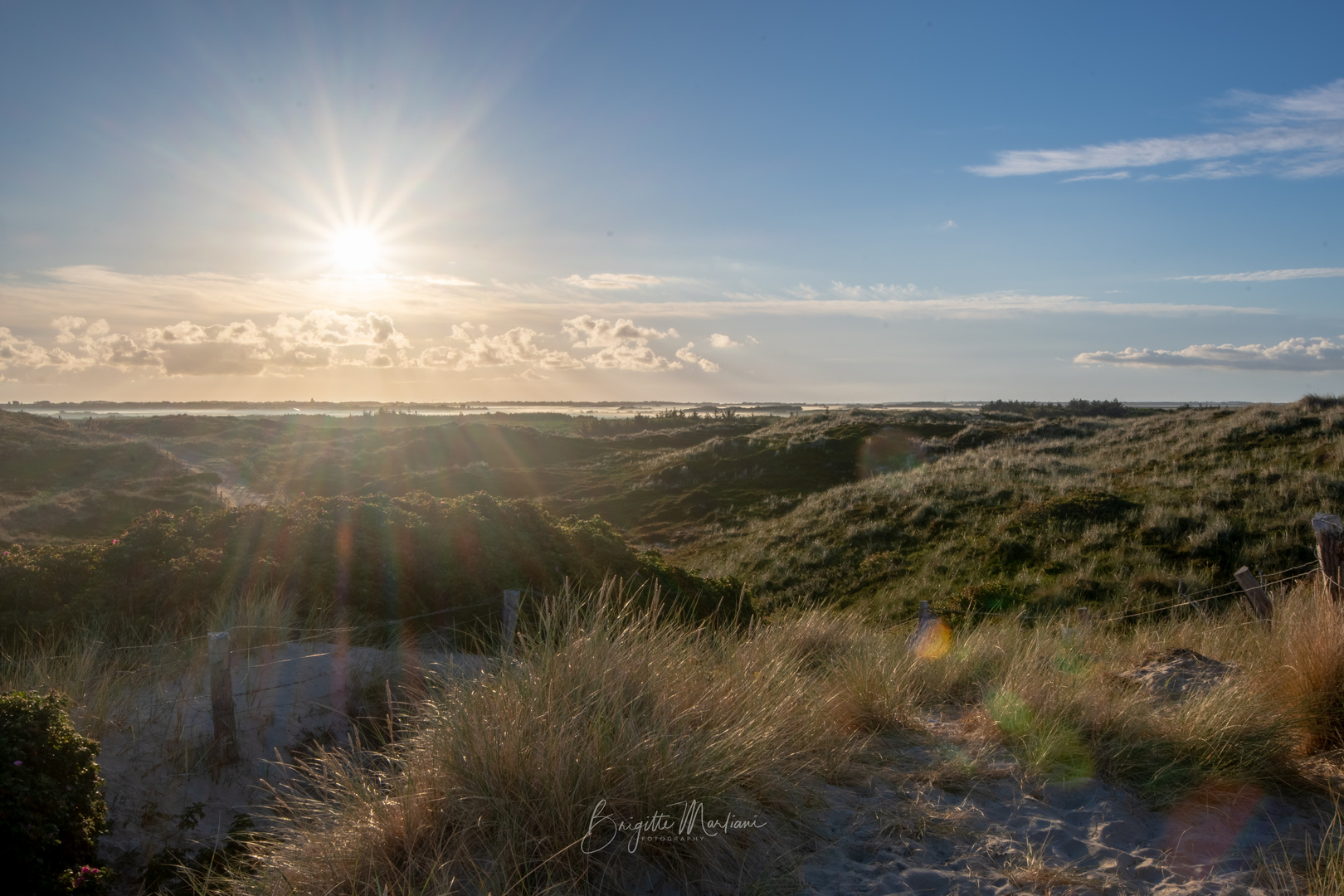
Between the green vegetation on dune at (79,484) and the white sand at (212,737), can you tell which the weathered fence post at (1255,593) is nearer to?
the white sand at (212,737)

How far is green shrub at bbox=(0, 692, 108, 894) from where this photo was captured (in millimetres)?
3297

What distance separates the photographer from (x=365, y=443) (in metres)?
60.4

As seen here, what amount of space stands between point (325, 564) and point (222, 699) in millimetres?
3402

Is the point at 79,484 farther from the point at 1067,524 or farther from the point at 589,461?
the point at 1067,524

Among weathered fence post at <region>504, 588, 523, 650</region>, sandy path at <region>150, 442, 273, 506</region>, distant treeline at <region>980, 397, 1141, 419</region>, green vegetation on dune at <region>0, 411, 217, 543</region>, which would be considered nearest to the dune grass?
weathered fence post at <region>504, 588, 523, 650</region>

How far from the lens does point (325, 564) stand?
8.65 m

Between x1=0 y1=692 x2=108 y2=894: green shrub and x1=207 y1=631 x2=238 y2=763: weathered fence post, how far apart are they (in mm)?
1331

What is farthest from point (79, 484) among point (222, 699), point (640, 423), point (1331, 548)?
point (640, 423)

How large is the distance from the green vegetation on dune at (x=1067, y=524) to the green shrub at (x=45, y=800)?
42.9 feet

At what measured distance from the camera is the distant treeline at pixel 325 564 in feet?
24.8

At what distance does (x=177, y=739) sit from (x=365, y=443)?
58991 millimetres

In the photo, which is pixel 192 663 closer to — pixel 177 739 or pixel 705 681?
pixel 177 739

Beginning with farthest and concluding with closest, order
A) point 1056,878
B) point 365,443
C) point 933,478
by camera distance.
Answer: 1. point 365,443
2. point 933,478
3. point 1056,878

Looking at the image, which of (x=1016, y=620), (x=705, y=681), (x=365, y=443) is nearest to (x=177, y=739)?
(x=705, y=681)
